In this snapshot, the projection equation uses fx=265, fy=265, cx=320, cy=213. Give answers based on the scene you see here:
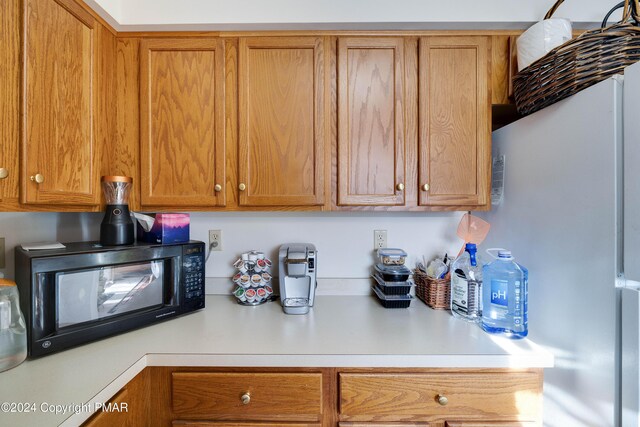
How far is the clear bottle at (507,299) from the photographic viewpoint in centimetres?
100

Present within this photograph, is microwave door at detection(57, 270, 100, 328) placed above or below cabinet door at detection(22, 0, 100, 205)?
below

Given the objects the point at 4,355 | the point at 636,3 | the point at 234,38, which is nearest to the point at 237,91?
the point at 234,38

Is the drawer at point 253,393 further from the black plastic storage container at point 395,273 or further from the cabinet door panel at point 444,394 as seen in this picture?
the black plastic storage container at point 395,273

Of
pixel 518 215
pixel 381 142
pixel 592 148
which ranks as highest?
pixel 381 142

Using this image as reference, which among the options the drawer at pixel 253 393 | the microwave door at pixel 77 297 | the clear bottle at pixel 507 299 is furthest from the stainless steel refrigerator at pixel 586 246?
the microwave door at pixel 77 297

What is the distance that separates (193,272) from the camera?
1185mm

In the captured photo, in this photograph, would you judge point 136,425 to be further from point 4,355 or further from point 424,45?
point 424,45

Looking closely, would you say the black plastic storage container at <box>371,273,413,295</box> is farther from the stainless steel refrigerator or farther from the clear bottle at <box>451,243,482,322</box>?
the stainless steel refrigerator

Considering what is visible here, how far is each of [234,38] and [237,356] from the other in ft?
4.37

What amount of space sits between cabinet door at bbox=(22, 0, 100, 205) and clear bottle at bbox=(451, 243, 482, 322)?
1.61 metres

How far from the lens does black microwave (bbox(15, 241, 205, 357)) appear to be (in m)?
0.84

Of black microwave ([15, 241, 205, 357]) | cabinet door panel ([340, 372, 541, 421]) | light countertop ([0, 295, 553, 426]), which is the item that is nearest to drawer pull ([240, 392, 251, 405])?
light countertop ([0, 295, 553, 426])

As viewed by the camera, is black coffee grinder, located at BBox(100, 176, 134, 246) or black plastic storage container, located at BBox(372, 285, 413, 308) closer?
black coffee grinder, located at BBox(100, 176, 134, 246)

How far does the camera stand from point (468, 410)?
903mm
